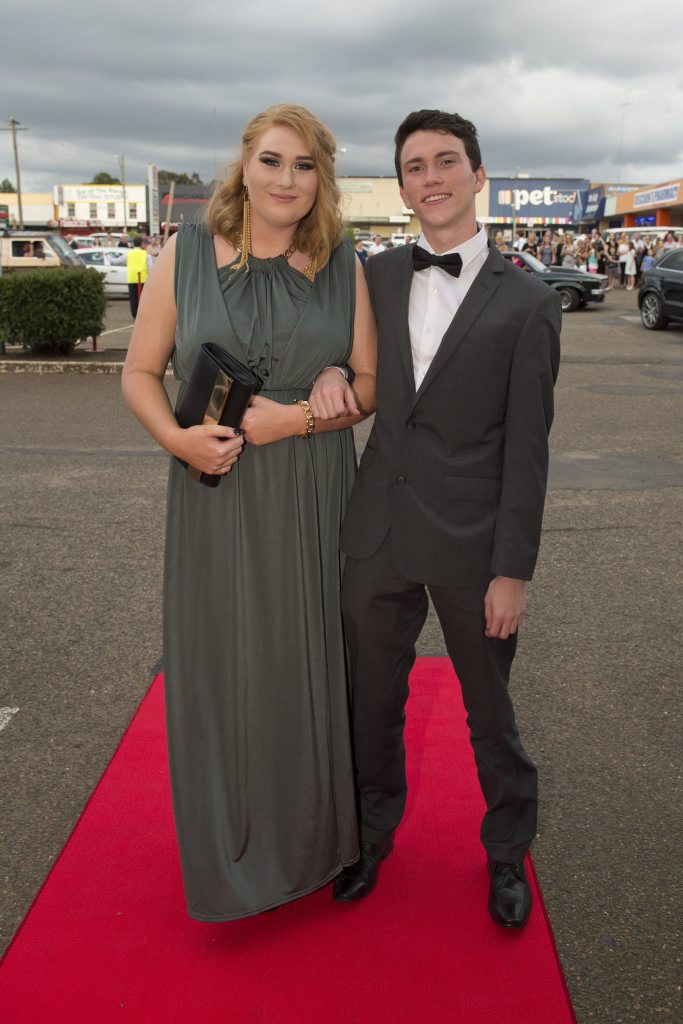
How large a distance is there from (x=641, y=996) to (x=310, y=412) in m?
1.66

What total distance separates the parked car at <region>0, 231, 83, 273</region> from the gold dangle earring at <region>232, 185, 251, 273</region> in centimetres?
2147

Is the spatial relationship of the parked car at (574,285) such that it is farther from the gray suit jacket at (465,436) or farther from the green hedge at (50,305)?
the gray suit jacket at (465,436)

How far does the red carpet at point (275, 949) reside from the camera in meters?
2.22

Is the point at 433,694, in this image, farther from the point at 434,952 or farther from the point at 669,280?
the point at 669,280

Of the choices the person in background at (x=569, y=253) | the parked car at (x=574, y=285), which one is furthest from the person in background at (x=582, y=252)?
the parked car at (x=574, y=285)

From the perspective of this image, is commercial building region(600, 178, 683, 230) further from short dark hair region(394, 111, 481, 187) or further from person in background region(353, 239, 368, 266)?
short dark hair region(394, 111, 481, 187)

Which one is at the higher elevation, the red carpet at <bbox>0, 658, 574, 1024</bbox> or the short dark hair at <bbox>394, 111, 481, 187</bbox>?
the short dark hair at <bbox>394, 111, 481, 187</bbox>

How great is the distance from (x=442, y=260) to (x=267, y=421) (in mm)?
593

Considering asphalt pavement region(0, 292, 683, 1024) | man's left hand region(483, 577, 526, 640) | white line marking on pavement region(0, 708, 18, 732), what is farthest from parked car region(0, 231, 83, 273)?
man's left hand region(483, 577, 526, 640)

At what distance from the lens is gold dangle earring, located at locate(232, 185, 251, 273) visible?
2389mm

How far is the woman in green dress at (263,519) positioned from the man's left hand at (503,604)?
1.37ft

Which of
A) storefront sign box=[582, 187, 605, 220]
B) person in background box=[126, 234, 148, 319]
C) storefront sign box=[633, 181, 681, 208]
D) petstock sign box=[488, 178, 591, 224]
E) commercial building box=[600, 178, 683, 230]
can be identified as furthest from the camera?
petstock sign box=[488, 178, 591, 224]

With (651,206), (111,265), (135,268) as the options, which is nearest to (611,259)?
(111,265)

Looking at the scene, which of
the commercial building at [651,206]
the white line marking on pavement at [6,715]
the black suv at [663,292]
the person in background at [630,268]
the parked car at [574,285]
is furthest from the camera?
the commercial building at [651,206]
